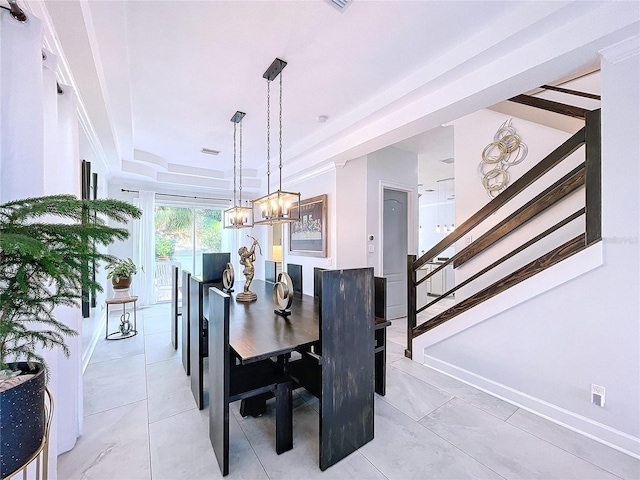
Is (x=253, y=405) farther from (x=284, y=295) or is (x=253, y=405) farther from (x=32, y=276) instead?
(x=32, y=276)

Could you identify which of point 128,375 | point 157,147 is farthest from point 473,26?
point 157,147

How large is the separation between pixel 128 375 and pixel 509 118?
4908mm

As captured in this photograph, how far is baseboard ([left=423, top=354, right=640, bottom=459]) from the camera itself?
1.77 meters

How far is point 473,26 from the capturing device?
1.94 metres

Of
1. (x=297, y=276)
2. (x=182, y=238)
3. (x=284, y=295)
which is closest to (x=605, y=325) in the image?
(x=284, y=295)

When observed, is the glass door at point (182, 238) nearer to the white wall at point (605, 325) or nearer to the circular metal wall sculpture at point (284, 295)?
the circular metal wall sculpture at point (284, 295)

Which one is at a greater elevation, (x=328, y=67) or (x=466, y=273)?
(x=328, y=67)

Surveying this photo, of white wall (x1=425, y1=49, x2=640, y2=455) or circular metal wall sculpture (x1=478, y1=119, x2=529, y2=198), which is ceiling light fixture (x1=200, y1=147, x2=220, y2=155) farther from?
white wall (x1=425, y1=49, x2=640, y2=455)

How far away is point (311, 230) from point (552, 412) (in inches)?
141

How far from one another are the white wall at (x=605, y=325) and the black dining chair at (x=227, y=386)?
6.37 feet

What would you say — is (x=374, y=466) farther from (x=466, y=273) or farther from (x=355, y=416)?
(x=466, y=273)

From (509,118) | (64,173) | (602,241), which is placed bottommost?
(602,241)

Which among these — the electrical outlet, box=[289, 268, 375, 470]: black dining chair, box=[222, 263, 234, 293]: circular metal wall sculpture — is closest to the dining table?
box=[289, 268, 375, 470]: black dining chair

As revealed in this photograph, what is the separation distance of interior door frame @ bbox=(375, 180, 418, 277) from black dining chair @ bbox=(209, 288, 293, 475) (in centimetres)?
280
